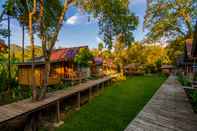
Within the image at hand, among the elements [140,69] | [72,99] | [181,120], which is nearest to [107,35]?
[72,99]

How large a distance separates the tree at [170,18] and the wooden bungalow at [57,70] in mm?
14229

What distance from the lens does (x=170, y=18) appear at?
79.9 feet

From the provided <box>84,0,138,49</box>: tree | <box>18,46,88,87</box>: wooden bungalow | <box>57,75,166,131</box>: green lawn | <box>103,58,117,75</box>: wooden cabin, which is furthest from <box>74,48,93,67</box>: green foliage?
<box>103,58,117,75</box>: wooden cabin

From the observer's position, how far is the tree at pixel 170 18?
23.0 m

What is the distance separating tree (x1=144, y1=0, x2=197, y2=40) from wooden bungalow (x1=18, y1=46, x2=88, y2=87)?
1423 centimetres

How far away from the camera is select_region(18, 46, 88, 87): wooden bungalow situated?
15063 millimetres

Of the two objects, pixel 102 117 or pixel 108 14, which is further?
pixel 108 14

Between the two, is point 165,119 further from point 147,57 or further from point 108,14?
point 147,57

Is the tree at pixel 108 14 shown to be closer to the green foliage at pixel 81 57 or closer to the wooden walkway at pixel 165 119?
the green foliage at pixel 81 57

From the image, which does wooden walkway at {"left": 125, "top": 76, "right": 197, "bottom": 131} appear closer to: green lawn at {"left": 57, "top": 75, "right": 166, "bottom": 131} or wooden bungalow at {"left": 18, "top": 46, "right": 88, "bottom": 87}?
green lawn at {"left": 57, "top": 75, "right": 166, "bottom": 131}

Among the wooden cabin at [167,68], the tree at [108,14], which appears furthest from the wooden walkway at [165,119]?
the wooden cabin at [167,68]

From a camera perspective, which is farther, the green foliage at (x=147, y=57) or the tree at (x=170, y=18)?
the green foliage at (x=147, y=57)

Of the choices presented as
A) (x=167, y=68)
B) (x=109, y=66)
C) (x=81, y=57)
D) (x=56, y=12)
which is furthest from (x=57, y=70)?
(x=167, y=68)

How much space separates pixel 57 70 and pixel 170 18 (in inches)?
758
